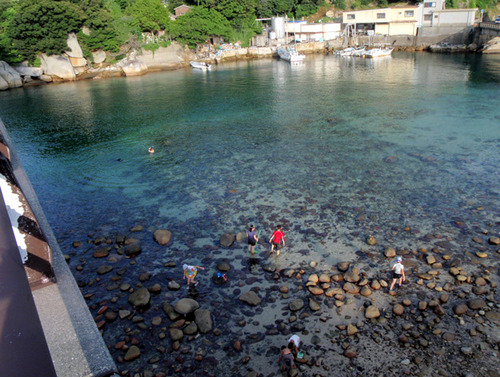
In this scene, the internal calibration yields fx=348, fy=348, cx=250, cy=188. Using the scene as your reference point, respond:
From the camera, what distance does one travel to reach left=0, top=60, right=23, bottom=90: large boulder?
66.2 m

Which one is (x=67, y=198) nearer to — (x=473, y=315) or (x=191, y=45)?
(x=473, y=315)

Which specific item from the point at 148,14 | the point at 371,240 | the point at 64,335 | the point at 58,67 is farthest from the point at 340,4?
the point at 64,335

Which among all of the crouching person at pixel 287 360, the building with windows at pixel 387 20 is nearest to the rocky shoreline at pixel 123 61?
the building with windows at pixel 387 20

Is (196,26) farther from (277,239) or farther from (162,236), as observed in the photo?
(277,239)

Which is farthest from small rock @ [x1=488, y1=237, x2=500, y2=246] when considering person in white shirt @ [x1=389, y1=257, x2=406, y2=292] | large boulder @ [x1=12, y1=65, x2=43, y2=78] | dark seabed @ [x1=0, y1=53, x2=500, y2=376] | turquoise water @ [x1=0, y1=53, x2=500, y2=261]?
large boulder @ [x1=12, y1=65, x2=43, y2=78]

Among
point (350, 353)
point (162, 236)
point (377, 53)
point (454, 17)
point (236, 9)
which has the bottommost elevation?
point (350, 353)

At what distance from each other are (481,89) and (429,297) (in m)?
44.4

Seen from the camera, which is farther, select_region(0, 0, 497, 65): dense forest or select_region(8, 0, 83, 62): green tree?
select_region(0, 0, 497, 65): dense forest

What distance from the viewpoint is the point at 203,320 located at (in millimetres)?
12070

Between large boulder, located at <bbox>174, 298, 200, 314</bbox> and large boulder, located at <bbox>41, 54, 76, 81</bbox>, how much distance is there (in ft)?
255

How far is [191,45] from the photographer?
9556 cm

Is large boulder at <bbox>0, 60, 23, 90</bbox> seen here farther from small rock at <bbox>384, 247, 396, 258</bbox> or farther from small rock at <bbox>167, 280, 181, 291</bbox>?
small rock at <bbox>384, 247, 396, 258</bbox>

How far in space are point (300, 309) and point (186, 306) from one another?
4124 mm

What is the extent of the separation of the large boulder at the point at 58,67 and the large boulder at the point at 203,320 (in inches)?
3093
